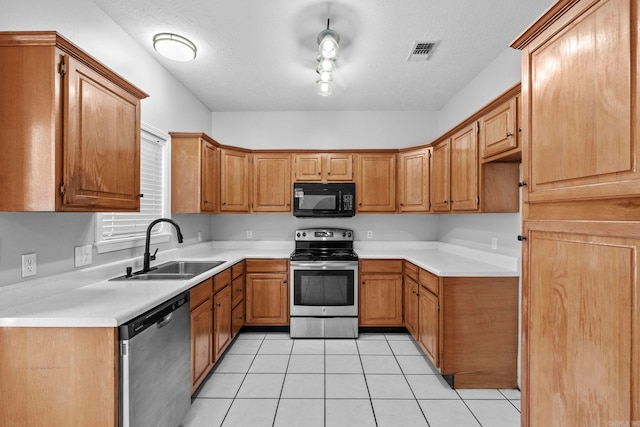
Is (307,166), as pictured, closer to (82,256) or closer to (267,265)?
(267,265)

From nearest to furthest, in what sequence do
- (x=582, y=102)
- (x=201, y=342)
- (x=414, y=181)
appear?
(x=582, y=102) → (x=201, y=342) → (x=414, y=181)

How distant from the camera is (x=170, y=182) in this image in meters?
2.99

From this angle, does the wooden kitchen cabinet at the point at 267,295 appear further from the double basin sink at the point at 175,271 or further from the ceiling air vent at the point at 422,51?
the ceiling air vent at the point at 422,51

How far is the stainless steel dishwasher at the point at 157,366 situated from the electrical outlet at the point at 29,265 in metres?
0.66

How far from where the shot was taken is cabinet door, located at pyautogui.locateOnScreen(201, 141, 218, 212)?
10.1ft

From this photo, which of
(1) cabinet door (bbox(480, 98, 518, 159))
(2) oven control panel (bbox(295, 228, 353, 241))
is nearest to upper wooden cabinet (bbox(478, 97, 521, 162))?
(1) cabinet door (bbox(480, 98, 518, 159))

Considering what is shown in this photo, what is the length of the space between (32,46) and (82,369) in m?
1.44

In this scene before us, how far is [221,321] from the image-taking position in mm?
2629

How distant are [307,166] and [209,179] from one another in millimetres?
1191

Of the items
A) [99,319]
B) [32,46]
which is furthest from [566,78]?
[32,46]

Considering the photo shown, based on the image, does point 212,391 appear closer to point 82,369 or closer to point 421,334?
point 82,369

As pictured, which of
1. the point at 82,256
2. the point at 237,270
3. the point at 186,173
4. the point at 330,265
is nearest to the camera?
the point at 82,256

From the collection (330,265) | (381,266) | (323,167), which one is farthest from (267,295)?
(323,167)

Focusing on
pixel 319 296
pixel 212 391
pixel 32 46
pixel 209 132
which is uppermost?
pixel 209 132
